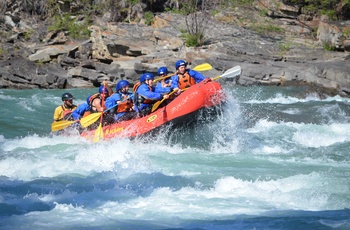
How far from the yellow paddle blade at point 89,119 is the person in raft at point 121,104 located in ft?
0.80

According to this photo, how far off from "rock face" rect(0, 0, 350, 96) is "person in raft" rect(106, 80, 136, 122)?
8.37 m

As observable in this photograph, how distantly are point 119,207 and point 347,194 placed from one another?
254 cm

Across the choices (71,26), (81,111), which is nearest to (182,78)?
(81,111)

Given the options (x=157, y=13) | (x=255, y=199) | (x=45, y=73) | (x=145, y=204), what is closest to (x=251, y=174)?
(x=255, y=199)

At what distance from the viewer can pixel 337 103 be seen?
1408 cm

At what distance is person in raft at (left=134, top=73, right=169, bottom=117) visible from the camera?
918cm

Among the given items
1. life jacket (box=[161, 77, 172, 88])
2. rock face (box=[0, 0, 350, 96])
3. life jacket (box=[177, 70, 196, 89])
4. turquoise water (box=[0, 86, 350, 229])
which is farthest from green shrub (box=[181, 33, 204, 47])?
life jacket (box=[177, 70, 196, 89])

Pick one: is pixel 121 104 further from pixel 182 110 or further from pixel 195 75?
pixel 195 75

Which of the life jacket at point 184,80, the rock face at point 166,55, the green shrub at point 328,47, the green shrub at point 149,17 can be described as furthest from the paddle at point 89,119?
the green shrub at point 149,17

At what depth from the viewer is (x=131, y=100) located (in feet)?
31.6

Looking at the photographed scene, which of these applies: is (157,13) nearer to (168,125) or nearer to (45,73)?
(45,73)

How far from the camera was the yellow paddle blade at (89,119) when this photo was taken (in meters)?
9.33

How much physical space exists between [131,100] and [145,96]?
502 mm

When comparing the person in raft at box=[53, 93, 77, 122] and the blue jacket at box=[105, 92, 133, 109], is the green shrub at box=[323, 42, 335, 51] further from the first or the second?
the blue jacket at box=[105, 92, 133, 109]
